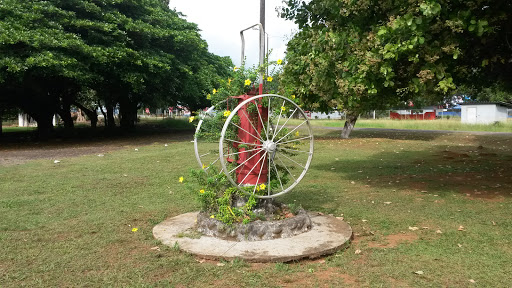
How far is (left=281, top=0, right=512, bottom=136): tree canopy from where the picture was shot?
18.8 ft

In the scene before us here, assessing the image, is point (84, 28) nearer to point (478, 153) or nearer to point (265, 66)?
point (265, 66)

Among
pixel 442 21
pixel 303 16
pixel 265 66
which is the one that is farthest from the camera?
pixel 303 16

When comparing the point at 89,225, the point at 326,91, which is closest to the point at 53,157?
the point at 89,225

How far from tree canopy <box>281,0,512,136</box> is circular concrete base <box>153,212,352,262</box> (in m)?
2.53

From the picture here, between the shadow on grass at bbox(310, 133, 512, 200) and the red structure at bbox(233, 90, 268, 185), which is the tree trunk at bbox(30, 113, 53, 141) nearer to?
the shadow on grass at bbox(310, 133, 512, 200)

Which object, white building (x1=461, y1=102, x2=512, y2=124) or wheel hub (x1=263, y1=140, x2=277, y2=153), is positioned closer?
wheel hub (x1=263, y1=140, x2=277, y2=153)

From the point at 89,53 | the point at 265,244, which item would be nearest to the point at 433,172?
the point at 265,244

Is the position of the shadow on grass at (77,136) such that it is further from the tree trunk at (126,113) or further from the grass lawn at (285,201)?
the grass lawn at (285,201)

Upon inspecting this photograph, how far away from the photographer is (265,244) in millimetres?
4328

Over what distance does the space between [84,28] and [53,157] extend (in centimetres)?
623

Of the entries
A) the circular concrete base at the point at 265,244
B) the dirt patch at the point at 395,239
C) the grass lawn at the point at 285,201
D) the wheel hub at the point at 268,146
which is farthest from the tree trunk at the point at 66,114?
the dirt patch at the point at 395,239

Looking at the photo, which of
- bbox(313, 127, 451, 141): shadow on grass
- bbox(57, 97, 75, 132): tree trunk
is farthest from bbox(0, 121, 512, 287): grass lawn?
bbox(57, 97, 75, 132): tree trunk

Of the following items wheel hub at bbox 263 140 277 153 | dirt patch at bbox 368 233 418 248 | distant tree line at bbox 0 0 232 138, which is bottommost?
dirt patch at bbox 368 233 418 248

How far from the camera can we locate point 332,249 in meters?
4.21
